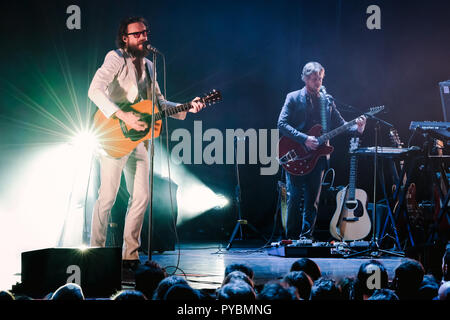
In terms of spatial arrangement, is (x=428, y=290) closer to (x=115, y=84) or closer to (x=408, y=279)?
(x=408, y=279)

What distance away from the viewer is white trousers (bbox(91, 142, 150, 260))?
3.61 meters

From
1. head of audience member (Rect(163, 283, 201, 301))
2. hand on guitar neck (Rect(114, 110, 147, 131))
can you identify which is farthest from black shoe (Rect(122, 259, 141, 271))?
head of audience member (Rect(163, 283, 201, 301))

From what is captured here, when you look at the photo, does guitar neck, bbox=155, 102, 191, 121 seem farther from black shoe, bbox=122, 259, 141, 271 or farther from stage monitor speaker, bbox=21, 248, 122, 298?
stage monitor speaker, bbox=21, 248, 122, 298

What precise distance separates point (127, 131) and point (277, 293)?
236cm

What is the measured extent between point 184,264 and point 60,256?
186 cm

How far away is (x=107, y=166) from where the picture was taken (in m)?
3.67

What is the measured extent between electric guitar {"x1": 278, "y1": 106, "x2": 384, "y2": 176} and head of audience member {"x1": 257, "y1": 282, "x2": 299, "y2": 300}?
3.64 m

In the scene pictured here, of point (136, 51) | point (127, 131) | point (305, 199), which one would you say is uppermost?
point (136, 51)

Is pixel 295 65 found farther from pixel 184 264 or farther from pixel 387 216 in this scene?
pixel 184 264

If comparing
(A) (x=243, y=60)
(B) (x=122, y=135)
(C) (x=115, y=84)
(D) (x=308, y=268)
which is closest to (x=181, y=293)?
(D) (x=308, y=268)

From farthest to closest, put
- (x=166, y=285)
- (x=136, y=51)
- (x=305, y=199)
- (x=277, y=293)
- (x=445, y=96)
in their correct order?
(x=445, y=96), (x=305, y=199), (x=136, y=51), (x=166, y=285), (x=277, y=293)

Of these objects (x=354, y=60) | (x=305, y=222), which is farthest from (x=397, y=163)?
(x=305, y=222)

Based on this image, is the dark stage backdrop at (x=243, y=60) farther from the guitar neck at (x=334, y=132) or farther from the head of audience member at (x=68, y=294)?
the head of audience member at (x=68, y=294)

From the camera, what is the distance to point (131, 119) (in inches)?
141
